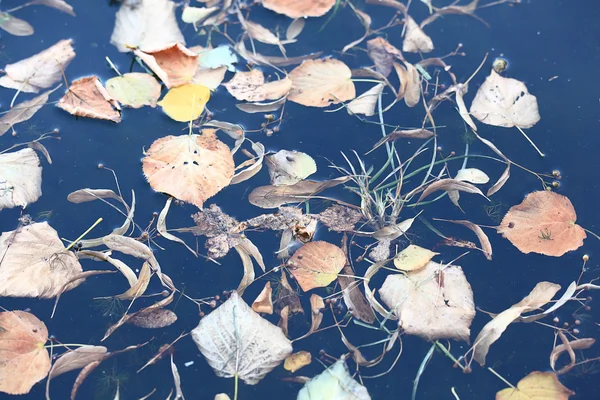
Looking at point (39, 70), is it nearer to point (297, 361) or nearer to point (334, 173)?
point (334, 173)

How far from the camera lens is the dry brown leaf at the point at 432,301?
3.97ft

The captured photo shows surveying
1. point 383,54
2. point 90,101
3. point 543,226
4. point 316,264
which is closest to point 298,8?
point 383,54

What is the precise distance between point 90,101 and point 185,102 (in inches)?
9.8

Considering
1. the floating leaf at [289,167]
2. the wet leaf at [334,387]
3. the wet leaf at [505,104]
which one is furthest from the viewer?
the wet leaf at [505,104]

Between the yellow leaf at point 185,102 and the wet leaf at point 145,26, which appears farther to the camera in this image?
the wet leaf at point 145,26

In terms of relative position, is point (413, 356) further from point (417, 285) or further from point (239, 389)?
point (239, 389)

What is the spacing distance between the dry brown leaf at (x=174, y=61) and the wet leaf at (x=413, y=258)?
729 millimetres

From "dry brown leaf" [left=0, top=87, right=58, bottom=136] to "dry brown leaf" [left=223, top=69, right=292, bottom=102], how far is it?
0.49m

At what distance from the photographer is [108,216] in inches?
52.7

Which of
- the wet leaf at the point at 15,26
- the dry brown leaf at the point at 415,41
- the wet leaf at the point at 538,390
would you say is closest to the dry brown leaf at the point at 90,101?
the wet leaf at the point at 15,26

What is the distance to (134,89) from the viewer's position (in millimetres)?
1510

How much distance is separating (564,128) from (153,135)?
1.06 meters

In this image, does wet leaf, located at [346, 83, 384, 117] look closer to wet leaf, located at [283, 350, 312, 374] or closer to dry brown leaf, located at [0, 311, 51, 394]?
wet leaf, located at [283, 350, 312, 374]

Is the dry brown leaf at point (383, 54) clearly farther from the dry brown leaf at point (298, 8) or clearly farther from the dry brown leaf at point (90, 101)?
the dry brown leaf at point (90, 101)
